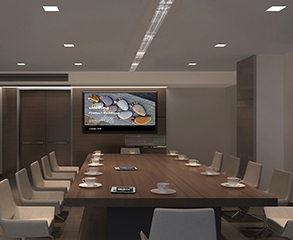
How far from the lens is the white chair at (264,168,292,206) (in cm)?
405

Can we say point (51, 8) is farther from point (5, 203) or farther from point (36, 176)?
point (36, 176)

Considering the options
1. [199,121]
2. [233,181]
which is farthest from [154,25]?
[199,121]

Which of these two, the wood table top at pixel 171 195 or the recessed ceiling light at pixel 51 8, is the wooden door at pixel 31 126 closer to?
the wood table top at pixel 171 195

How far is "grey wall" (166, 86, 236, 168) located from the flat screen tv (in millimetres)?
548

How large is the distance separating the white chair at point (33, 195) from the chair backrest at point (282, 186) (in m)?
2.33

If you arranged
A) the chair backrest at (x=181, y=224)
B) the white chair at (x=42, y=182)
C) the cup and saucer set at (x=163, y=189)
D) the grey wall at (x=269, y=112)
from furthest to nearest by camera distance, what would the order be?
the grey wall at (x=269, y=112) → the white chair at (x=42, y=182) → the cup and saucer set at (x=163, y=189) → the chair backrest at (x=181, y=224)

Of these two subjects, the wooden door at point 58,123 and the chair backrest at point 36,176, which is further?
the wooden door at point 58,123

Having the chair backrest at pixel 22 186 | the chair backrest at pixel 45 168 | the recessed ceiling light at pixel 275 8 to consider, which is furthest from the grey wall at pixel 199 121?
the recessed ceiling light at pixel 275 8

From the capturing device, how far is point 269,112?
643 centimetres

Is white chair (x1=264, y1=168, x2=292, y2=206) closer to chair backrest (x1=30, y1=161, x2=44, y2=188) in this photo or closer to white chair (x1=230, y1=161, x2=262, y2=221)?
white chair (x1=230, y1=161, x2=262, y2=221)

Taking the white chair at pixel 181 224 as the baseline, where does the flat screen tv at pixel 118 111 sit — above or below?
above

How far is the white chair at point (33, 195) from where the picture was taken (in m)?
3.97

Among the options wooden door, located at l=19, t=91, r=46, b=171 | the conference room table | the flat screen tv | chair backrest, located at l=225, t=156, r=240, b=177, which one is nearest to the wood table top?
the conference room table

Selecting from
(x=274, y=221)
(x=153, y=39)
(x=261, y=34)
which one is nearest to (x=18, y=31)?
(x=153, y=39)
